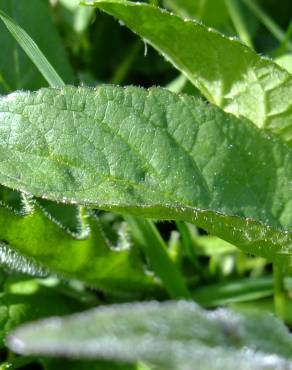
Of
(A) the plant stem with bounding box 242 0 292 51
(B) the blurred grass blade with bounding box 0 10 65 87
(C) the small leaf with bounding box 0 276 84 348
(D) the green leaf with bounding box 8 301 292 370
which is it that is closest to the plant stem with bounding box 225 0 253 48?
(A) the plant stem with bounding box 242 0 292 51

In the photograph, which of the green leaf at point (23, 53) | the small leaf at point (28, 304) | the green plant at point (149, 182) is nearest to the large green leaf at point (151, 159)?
the green plant at point (149, 182)

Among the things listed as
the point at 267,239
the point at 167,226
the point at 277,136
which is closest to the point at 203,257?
the point at 167,226

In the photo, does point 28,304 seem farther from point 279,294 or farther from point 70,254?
point 279,294

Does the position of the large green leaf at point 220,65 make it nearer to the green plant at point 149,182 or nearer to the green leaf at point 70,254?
the green plant at point 149,182

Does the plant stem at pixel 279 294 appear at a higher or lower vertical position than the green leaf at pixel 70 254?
lower

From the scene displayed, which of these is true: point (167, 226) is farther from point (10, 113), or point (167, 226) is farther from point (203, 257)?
point (10, 113)

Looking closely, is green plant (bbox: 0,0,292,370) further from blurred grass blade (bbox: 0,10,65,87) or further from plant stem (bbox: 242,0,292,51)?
plant stem (bbox: 242,0,292,51)
